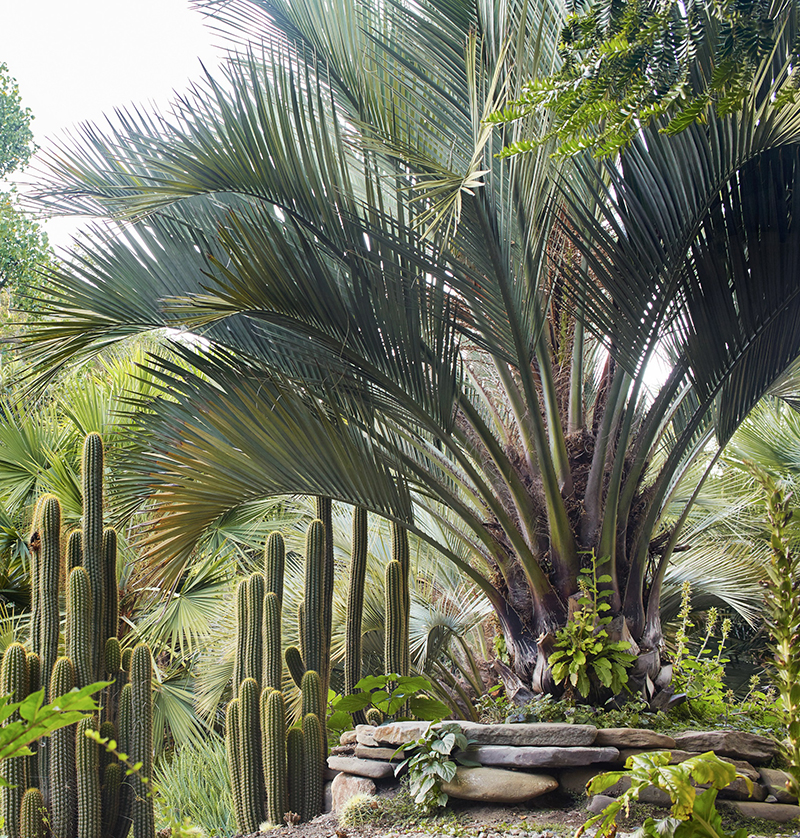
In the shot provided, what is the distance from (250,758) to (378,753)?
2.42ft

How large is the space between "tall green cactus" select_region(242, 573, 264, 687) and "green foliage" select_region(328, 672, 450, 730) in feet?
1.64

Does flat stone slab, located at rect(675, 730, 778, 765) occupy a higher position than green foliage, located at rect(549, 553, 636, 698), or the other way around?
green foliage, located at rect(549, 553, 636, 698)

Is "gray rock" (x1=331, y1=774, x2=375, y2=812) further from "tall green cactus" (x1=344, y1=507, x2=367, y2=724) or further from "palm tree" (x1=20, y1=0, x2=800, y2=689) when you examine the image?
"palm tree" (x1=20, y1=0, x2=800, y2=689)

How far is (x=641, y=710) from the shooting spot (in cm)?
371

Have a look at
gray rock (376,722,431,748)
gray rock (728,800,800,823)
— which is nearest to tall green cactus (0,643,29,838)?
gray rock (376,722,431,748)

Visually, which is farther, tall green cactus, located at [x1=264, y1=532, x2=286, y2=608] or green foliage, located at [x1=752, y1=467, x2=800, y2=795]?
tall green cactus, located at [x1=264, y1=532, x2=286, y2=608]

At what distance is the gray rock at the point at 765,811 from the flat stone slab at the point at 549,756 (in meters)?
0.57

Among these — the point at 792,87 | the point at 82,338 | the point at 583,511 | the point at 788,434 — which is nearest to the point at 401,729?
the point at 583,511

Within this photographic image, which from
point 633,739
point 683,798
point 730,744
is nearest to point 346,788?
point 633,739

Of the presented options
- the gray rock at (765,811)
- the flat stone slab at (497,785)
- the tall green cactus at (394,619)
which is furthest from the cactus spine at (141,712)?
the gray rock at (765,811)

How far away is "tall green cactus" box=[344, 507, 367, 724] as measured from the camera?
4484mm

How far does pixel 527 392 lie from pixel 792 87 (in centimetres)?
194

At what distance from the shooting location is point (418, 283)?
366 cm

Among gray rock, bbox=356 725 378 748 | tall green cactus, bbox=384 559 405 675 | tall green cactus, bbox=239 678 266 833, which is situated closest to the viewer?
gray rock, bbox=356 725 378 748
